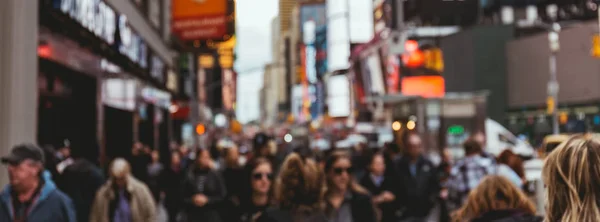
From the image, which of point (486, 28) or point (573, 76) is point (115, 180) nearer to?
point (573, 76)

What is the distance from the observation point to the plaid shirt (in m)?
11.0

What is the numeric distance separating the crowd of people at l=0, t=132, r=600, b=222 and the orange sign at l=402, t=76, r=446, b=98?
4802cm

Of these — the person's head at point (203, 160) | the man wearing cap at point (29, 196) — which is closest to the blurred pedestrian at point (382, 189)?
the person's head at point (203, 160)

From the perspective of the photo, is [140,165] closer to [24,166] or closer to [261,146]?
[261,146]

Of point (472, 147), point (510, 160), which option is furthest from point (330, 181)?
point (472, 147)

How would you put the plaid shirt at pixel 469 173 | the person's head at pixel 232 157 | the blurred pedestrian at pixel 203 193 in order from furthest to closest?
the person's head at pixel 232 157, the plaid shirt at pixel 469 173, the blurred pedestrian at pixel 203 193

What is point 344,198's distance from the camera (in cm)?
727

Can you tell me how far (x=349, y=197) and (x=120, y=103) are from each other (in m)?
14.3

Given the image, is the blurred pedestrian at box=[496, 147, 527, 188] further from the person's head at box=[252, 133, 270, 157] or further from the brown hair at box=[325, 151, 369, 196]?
the person's head at box=[252, 133, 270, 157]

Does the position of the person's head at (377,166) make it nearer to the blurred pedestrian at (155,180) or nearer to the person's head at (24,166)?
the person's head at (24,166)

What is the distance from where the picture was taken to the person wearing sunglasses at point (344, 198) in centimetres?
709

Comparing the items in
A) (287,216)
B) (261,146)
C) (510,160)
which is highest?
(261,146)

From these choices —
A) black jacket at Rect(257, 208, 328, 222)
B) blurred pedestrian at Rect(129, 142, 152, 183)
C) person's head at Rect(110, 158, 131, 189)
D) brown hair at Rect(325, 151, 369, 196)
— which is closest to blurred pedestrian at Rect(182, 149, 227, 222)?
person's head at Rect(110, 158, 131, 189)

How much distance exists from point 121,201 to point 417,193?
4026 mm
